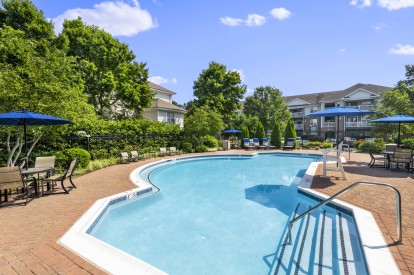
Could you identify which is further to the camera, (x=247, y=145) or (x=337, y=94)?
(x=337, y=94)

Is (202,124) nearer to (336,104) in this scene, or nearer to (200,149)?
(200,149)

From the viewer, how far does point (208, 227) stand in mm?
5832

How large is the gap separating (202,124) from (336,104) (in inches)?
1309

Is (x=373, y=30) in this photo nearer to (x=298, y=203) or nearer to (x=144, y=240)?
(x=298, y=203)

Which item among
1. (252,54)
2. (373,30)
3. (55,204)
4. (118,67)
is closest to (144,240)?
(55,204)

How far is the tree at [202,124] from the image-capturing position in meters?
22.8

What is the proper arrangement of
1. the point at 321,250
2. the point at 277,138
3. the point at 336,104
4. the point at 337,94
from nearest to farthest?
the point at 321,250 → the point at 277,138 → the point at 336,104 → the point at 337,94

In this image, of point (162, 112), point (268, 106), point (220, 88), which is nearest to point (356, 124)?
point (268, 106)

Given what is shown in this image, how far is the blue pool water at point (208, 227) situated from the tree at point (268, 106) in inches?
1088

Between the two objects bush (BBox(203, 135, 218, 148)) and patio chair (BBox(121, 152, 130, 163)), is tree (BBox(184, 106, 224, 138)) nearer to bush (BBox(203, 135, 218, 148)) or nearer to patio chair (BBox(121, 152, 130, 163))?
bush (BBox(203, 135, 218, 148))

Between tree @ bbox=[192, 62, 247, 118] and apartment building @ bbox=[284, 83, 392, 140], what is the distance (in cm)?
1290

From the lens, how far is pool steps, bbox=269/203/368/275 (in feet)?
12.5

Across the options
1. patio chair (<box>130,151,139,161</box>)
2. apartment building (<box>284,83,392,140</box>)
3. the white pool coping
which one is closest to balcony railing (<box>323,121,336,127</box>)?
apartment building (<box>284,83,392,140</box>)

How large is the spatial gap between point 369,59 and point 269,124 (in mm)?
20059
